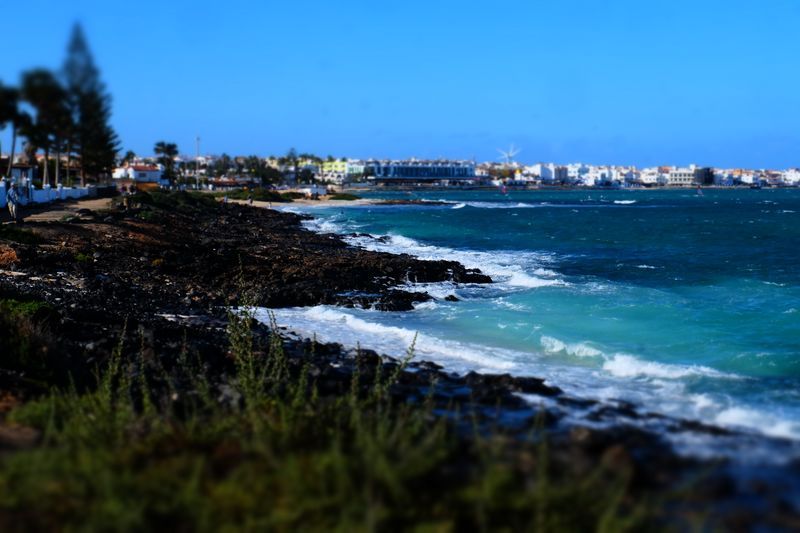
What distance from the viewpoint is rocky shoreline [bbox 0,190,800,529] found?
7.30 metres

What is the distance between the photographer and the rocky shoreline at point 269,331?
24.0 feet

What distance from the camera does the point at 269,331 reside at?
14766 mm

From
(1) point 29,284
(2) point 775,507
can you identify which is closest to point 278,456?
(2) point 775,507

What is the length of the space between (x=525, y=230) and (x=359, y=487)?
4928 centimetres

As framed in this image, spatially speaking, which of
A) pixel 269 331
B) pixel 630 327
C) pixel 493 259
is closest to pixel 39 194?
pixel 493 259

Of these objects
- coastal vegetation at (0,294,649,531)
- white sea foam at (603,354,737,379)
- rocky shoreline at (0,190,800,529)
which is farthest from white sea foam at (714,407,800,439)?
coastal vegetation at (0,294,649,531)

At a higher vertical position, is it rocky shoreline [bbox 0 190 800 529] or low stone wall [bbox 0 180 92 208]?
low stone wall [bbox 0 180 92 208]

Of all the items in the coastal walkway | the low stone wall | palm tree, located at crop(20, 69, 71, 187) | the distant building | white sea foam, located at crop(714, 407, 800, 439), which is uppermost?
palm tree, located at crop(20, 69, 71, 187)

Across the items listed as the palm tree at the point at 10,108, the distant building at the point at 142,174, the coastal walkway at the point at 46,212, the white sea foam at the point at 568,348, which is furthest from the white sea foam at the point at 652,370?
the distant building at the point at 142,174

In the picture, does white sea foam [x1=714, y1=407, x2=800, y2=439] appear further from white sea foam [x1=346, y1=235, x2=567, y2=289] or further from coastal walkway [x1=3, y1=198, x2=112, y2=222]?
coastal walkway [x1=3, y1=198, x2=112, y2=222]

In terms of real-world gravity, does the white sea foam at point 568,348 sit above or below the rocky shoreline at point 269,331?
below

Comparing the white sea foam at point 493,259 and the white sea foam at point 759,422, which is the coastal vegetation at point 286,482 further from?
the white sea foam at point 493,259

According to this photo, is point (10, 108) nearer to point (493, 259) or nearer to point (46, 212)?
point (46, 212)

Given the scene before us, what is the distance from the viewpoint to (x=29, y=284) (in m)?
16.7
